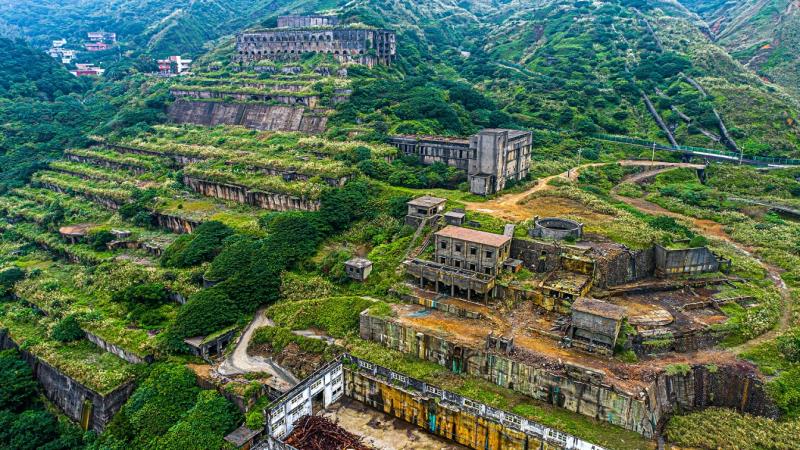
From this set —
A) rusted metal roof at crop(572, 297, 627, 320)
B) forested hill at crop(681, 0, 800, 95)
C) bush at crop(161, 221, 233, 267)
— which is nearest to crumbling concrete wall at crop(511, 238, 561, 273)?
rusted metal roof at crop(572, 297, 627, 320)

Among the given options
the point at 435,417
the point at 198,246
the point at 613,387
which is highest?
the point at 198,246

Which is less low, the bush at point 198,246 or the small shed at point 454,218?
the small shed at point 454,218

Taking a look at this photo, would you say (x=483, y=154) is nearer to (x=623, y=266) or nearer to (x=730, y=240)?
(x=623, y=266)

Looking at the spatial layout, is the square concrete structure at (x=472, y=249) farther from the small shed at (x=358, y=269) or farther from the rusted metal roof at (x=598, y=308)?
the rusted metal roof at (x=598, y=308)

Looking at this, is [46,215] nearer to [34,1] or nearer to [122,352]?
[122,352]

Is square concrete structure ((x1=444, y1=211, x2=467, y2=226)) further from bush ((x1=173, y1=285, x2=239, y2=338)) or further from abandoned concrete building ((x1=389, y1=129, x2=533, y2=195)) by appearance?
bush ((x1=173, y1=285, x2=239, y2=338))

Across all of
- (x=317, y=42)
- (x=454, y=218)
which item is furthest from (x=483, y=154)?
(x=317, y=42)

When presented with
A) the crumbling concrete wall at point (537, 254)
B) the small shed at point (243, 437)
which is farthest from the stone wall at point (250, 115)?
the small shed at point (243, 437)
